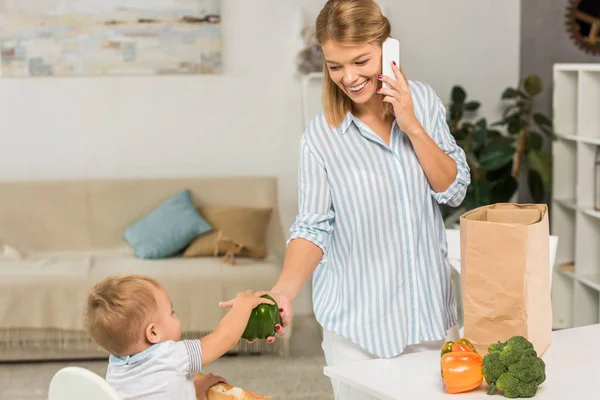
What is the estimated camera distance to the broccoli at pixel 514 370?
1.57 m

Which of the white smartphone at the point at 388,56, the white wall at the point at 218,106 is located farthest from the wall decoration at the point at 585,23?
the white smartphone at the point at 388,56

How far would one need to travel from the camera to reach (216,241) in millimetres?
4809

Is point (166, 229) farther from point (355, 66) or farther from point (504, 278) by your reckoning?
point (504, 278)

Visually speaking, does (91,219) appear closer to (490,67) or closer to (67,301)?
(67,301)

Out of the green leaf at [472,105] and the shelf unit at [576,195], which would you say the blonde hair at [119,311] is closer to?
the shelf unit at [576,195]

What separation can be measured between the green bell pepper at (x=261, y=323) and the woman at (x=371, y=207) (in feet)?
0.37

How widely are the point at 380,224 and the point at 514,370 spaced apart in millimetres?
474

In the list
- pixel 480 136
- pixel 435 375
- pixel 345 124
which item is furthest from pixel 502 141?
pixel 435 375

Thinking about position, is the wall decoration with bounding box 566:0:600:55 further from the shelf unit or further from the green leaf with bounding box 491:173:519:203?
the green leaf with bounding box 491:173:519:203

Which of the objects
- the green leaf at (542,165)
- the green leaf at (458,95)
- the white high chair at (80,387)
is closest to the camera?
the white high chair at (80,387)

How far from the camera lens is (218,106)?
534cm

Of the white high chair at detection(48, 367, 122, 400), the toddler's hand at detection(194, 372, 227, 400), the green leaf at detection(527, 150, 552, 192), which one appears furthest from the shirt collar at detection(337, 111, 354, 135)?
the green leaf at detection(527, 150, 552, 192)

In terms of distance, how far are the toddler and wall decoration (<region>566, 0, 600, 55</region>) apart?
3.64 m

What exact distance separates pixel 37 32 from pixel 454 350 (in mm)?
4075
